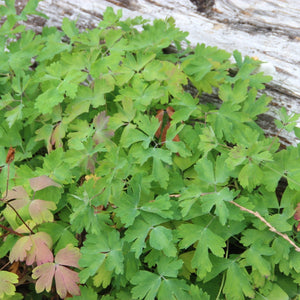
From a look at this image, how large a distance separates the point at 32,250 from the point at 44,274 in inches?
4.7

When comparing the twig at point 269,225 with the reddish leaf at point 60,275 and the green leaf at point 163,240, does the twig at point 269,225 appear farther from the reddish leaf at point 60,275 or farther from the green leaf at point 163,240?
the reddish leaf at point 60,275

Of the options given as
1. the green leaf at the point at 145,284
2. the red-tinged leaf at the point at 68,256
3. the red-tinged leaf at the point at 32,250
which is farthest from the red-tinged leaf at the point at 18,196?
the green leaf at the point at 145,284

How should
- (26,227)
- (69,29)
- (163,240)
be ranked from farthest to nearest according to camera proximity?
(69,29)
(26,227)
(163,240)

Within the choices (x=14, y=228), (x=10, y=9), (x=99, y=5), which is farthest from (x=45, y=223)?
(x=99, y=5)

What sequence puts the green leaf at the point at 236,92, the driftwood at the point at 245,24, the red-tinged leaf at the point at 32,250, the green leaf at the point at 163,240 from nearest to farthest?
the green leaf at the point at 163,240
the red-tinged leaf at the point at 32,250
the green leaf at the point at 236,92
the driftwood at the point at 245,24

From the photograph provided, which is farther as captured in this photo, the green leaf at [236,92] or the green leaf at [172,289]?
the green leaf at [236,92]

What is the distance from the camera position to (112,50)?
1.88 meters

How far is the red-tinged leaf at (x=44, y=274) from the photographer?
148 cm

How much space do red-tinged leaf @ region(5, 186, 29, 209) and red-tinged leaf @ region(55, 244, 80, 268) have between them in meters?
0.29

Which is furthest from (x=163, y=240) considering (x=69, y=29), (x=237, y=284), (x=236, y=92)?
(x=69, y=29)

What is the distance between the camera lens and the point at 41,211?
1550 millimetres

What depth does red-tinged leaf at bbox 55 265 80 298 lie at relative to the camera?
1.48m

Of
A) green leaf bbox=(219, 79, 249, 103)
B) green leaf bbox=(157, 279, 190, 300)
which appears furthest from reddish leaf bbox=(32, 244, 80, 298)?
green leaf bbox=(219, 79, 249, 103)

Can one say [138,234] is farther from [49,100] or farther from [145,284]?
[49,100]
